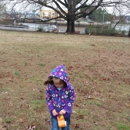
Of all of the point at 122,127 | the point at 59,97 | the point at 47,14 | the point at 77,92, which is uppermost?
the point at 47,14

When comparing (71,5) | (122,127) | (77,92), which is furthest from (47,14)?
(122,127)

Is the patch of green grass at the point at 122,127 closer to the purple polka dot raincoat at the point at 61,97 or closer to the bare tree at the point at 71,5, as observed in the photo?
the purple polka dot raincoat at the point at 61,97

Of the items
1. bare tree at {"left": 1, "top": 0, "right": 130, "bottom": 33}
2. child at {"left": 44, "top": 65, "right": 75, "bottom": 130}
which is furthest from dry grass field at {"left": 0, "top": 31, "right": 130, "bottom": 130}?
bare tree at {"left": 1, "top": 0, "right": 130, "bottom": 33}

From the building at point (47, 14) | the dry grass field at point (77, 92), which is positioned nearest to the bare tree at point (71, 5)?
the building at point (47, 14)

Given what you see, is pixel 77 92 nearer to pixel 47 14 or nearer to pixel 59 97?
pixel 59 97

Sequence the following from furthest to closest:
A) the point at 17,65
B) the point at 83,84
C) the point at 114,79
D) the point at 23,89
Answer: the point at 17,65 < the point at 114,79 < the point at 83,84 < the point at 23,89

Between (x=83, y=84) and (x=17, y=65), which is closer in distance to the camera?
(x=83, y=84)

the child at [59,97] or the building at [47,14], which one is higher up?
the building at [47,14]

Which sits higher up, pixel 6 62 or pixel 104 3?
pixel 104 3

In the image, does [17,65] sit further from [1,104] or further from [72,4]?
[72,4]

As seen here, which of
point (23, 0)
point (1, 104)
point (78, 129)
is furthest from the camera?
point (23, 0)

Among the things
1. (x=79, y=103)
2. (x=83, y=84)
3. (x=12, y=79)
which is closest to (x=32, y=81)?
(x=12, y=79)

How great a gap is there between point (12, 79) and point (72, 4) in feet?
66.2

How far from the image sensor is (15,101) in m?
4.23
